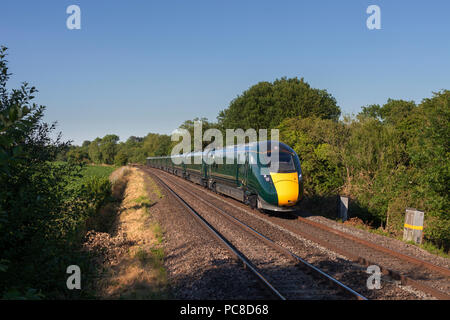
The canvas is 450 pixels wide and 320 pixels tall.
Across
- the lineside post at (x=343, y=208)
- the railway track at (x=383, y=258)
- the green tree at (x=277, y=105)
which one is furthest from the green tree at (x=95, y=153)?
the railway track at (x=383, y=258)

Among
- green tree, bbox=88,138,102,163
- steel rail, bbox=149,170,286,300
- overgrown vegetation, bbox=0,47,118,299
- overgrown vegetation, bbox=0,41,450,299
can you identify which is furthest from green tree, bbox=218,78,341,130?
green tree, bbox=88,138,102,163

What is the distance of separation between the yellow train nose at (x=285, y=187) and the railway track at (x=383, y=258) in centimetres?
86

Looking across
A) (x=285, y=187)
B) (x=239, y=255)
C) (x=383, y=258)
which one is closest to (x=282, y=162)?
(x=285, y=187)

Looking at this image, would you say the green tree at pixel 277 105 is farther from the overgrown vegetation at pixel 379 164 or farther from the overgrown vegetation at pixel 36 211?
the overgrown vegetation at pixel 36 211

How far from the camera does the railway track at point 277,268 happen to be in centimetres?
561

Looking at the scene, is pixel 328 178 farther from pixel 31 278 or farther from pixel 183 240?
pixel 31 278

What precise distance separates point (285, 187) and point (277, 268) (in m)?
5.14

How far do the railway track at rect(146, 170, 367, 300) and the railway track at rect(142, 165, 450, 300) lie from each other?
1.45 m

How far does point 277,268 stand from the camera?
697 cm

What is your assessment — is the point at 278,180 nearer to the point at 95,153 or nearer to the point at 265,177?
the point at 265,177

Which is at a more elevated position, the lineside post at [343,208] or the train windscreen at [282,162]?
the train windscreen at [282,162]
